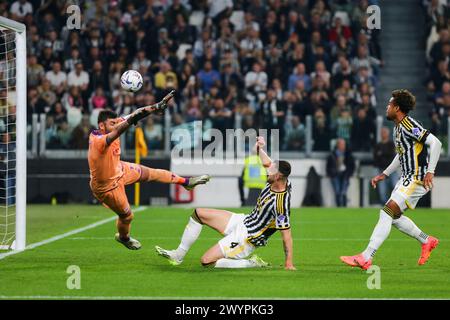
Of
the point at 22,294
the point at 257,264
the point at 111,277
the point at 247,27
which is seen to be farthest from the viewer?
the point at 247,27

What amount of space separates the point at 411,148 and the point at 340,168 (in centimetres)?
1267

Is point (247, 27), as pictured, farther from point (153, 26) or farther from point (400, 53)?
point (400, 53)

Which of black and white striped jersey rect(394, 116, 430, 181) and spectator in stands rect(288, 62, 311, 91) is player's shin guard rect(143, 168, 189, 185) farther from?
spectator in stands rect(288, 62, 311, 91)

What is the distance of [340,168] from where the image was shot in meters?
25.1

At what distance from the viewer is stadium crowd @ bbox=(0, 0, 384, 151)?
25469mm

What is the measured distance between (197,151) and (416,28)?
8647mm

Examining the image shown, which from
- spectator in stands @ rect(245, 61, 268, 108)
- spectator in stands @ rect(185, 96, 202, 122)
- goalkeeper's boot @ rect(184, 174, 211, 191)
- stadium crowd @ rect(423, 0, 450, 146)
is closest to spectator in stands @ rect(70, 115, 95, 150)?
spectator in stands @ rect(185, 96, 202, 122)

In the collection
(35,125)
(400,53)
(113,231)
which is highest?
(400,53)

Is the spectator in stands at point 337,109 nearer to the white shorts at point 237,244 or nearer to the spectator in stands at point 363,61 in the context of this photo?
the spectator in stands at point 363,61

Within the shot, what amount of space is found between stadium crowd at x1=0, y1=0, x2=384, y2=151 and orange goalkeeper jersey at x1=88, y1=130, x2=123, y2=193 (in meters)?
11.1

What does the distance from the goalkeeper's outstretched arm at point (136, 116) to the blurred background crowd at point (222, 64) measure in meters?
11.9

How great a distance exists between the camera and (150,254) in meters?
14.4

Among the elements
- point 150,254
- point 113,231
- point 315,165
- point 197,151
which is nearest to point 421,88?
point 315,165

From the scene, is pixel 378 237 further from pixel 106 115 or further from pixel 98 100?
pixel 98 100
